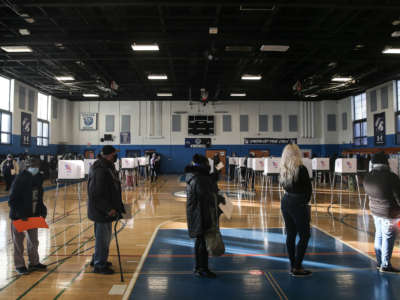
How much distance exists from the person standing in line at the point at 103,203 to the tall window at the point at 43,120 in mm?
18545

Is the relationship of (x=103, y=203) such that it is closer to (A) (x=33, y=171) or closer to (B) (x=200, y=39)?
(A) (x=33, y=171)

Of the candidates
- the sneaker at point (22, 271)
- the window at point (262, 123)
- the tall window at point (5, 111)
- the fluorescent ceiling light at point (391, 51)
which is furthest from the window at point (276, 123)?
the sneaker at point (22, 271)

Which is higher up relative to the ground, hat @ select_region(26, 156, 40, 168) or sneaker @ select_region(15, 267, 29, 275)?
hat @ select_region(26, 156, 40, 168)

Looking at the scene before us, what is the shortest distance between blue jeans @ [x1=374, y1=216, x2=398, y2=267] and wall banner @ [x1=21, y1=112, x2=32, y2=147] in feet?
61.3

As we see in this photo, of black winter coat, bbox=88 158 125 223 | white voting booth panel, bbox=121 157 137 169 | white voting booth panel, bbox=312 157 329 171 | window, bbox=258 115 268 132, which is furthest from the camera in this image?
window, bbox=258 115 268 132

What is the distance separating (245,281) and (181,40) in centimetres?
920

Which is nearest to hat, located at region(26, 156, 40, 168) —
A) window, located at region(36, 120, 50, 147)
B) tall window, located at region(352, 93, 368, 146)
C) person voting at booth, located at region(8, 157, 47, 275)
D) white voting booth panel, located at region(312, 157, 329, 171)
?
person voting at booth, located at region(8, 157, 47, 275)

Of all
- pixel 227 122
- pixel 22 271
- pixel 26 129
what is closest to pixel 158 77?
pixel 227 122

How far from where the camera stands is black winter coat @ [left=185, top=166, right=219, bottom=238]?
344 centimetres

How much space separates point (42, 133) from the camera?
20.2 m

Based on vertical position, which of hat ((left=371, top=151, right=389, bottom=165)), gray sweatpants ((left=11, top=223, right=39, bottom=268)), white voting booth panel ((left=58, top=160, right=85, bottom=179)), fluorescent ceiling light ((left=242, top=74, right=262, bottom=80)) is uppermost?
fluorescent ceiling light ((left=242, top=74, right=262, bottom=80))

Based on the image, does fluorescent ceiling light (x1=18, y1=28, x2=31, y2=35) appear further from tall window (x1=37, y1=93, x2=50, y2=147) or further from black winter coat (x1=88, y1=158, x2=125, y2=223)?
tall window (x1=37, y1=93, x2=50, y2=147)

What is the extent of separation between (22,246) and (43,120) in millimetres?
18962

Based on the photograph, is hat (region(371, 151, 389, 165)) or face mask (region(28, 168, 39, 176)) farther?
face mask (region(28, 168, 39, 176))
